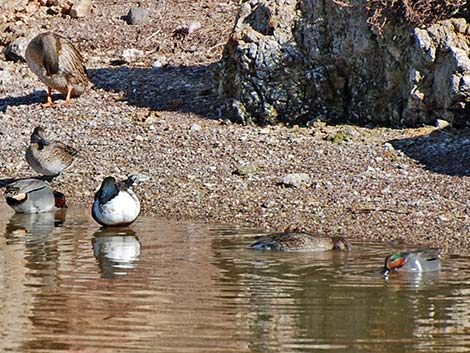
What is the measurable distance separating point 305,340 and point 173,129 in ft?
29.7

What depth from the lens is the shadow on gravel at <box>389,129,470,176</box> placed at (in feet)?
44.2

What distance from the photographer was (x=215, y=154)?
1480cm

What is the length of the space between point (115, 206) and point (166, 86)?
6200 mm

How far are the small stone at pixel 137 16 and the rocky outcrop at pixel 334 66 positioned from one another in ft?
15.0

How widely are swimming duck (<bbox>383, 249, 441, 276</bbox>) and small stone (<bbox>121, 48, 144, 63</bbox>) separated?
10.8 m

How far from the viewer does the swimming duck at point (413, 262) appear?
30.9 ft

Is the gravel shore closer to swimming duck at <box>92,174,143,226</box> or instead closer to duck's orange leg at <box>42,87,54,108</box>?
duck's orange leg at <box>42,87,54,108</box>

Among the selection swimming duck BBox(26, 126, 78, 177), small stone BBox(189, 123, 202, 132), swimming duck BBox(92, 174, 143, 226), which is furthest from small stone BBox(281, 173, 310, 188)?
swimming duck BBox(26, 126, 78, 177)

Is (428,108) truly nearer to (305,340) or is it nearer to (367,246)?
(367,246)

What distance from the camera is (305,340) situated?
7297 millimetres

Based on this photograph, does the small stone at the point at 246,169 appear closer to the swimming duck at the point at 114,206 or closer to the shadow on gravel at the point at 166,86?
the swimming duck at the point at 114,206

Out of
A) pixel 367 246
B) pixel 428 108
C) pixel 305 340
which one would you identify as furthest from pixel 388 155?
pixel 305 340

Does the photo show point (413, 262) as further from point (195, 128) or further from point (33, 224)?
point (195, 128)

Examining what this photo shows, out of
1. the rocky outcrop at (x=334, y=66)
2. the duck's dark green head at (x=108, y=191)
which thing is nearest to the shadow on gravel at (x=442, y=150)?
the rocky outcrop at (x=334, y=66)
